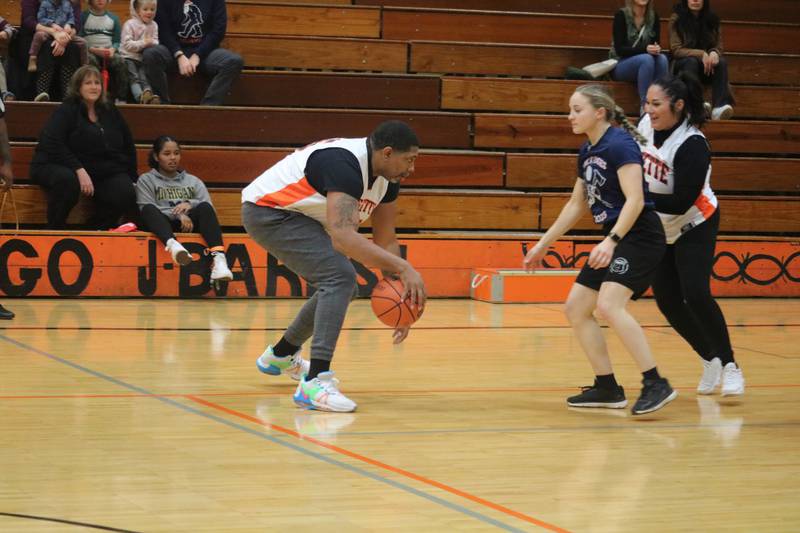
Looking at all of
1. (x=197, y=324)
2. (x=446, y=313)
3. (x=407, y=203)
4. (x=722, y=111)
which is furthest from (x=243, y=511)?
(x=722, y=111)

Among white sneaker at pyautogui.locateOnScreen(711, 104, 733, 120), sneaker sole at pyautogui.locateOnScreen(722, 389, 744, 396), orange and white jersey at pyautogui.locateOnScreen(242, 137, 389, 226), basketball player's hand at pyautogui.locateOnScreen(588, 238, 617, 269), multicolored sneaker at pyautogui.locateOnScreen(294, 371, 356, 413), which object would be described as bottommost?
sneaker sole at pyautogui.locateOnScreen(722, 389, 744, 396)

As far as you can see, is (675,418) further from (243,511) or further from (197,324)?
(197,324)

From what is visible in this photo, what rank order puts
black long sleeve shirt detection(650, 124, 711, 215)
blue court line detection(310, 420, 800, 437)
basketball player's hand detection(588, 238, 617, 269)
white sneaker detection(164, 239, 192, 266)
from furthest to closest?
white sneaker detection(164, 239, 192, 266) < black long sleeve shirt detection(650, 124, 711, 215) < basketball player's hand detection(588, 238, 617, 269) < blue court line detection(310, 420, 800, 437)

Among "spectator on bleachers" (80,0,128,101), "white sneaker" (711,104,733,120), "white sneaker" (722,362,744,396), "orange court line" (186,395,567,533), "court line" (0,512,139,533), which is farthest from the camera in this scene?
"white sneaker" (711,104,733,120)

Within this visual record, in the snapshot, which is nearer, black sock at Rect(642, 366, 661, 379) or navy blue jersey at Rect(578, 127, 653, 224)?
navy blue jersey at Rect(578, 127, 653, 224)

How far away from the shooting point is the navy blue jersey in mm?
5270

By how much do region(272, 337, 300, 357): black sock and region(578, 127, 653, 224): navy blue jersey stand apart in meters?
1.57

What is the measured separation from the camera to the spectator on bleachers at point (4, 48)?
10.6 m

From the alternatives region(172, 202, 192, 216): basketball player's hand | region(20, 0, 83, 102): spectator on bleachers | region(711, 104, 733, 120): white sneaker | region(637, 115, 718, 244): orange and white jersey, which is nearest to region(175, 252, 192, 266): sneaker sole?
region(172, 202, 192, 216): basketball player's hand

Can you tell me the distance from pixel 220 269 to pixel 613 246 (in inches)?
201

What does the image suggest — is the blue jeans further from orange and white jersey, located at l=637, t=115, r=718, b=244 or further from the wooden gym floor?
orange and white jersey, located at l=637, t=115, r=718, b=244

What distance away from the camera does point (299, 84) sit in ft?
38.9

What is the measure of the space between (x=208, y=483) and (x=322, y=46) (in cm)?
887

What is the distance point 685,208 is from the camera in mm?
5707
